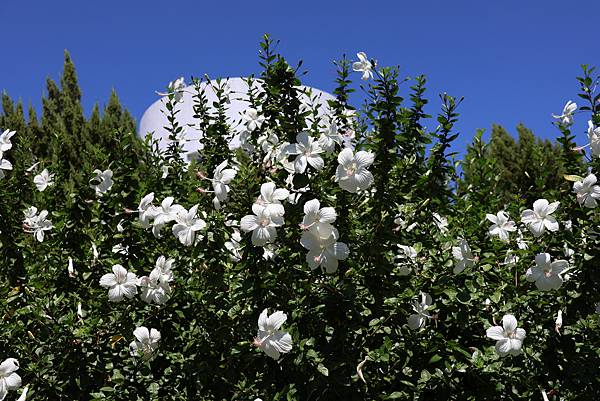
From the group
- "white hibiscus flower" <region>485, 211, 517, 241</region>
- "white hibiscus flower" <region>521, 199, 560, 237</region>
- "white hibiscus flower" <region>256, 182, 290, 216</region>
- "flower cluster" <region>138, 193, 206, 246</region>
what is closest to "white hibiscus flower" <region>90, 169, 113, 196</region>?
"flower cluster" <region>138, 193, 206, 246</region>

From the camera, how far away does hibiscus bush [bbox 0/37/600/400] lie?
2.30 m

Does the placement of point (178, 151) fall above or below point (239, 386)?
above

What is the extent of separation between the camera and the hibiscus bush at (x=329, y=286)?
2299 mm

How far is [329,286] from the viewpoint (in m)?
2.31

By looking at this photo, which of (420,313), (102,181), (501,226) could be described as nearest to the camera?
(420,313)

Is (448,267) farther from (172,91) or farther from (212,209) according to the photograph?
(172,91)

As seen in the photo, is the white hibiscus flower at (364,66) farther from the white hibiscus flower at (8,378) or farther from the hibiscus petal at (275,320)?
the white hibiscus flower at (8,378)

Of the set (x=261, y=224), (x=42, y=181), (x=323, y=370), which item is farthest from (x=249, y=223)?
(x=42, y=181)

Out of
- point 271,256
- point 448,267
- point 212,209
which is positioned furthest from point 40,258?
point 448,267

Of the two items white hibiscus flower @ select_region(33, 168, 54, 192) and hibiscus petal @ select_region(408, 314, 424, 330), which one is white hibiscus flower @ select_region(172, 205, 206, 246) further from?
white hibiscus flower @ select_region(33, 168, 54, 192)

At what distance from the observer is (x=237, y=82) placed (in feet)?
24.4

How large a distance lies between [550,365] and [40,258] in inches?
100

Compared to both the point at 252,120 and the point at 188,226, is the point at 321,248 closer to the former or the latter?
the point at 188,226

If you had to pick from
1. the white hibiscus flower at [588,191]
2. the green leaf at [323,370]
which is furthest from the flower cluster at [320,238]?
the white hibiscus flower at [588,191]
